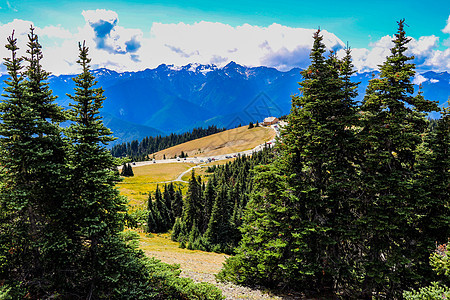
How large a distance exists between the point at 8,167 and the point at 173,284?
10072mm

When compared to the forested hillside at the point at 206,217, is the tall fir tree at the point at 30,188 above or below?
above

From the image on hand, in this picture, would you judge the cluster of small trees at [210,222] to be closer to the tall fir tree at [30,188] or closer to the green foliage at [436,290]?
the green foliage at [436,290]

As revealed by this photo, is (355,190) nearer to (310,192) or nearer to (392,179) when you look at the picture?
(392,179)

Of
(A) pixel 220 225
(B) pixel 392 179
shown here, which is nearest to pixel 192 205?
(A) pixel 220 225

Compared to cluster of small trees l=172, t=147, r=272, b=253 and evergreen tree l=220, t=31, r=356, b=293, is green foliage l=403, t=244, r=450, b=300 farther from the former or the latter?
cluster of small trees l=172, t=147, r=272, b=253

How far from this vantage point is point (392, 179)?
1339 cm

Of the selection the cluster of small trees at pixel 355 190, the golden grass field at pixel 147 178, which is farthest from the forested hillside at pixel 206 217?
the golden grass field at pixel 147 178

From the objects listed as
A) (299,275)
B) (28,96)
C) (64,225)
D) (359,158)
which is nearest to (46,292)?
(64,225)

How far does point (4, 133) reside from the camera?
35.5 feet

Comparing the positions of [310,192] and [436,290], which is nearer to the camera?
[436,290]

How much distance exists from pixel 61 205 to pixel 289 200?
13529 mm

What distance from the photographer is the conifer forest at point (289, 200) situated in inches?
440

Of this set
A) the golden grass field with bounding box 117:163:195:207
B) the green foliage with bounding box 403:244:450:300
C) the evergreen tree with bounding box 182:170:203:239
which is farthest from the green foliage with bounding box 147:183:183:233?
the green foliage with bounding box 403:244:450:300

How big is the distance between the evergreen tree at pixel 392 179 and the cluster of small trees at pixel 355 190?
0.06m
